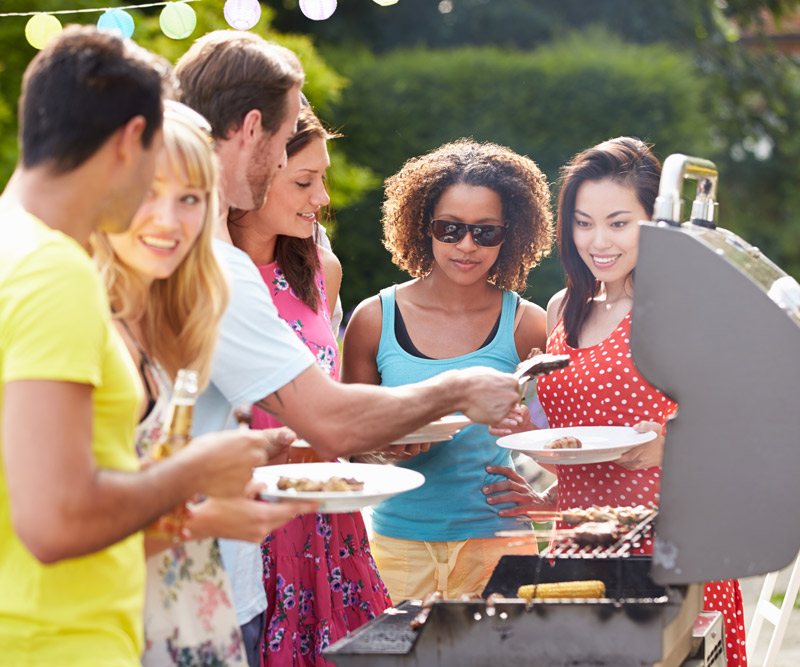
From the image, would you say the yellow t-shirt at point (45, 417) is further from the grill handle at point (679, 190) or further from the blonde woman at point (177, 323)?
the grill handle at point (679, 190)

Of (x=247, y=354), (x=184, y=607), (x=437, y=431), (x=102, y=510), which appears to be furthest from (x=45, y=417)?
(x=437, y=431)

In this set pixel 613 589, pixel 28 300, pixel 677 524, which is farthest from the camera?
pixel 613 589

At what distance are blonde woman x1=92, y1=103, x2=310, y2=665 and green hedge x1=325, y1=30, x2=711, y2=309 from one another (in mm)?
8172

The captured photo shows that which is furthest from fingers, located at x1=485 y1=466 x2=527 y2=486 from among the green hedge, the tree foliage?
the green hedge

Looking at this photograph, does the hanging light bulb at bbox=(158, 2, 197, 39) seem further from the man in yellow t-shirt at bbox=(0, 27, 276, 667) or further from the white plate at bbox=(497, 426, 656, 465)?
the man in yellow t-shirt at bbox=(0, 27, 276, 667)

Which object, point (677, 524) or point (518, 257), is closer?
point (677, 524)

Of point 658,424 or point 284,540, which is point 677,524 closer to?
point 658,424

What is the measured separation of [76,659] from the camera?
132 centimetres

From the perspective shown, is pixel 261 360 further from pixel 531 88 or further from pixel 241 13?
pixel 531 88

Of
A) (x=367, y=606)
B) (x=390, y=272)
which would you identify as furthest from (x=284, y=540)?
(x=390, y=272)

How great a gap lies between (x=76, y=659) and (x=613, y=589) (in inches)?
51.3

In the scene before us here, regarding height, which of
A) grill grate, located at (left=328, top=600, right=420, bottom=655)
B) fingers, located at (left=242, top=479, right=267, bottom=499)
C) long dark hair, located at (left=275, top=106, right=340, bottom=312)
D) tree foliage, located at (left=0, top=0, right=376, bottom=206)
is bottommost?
grill grate, located at (left=328, top=600, right=420, bottom=655)

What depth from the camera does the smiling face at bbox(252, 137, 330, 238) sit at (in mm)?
2668

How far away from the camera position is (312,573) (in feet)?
8.75
